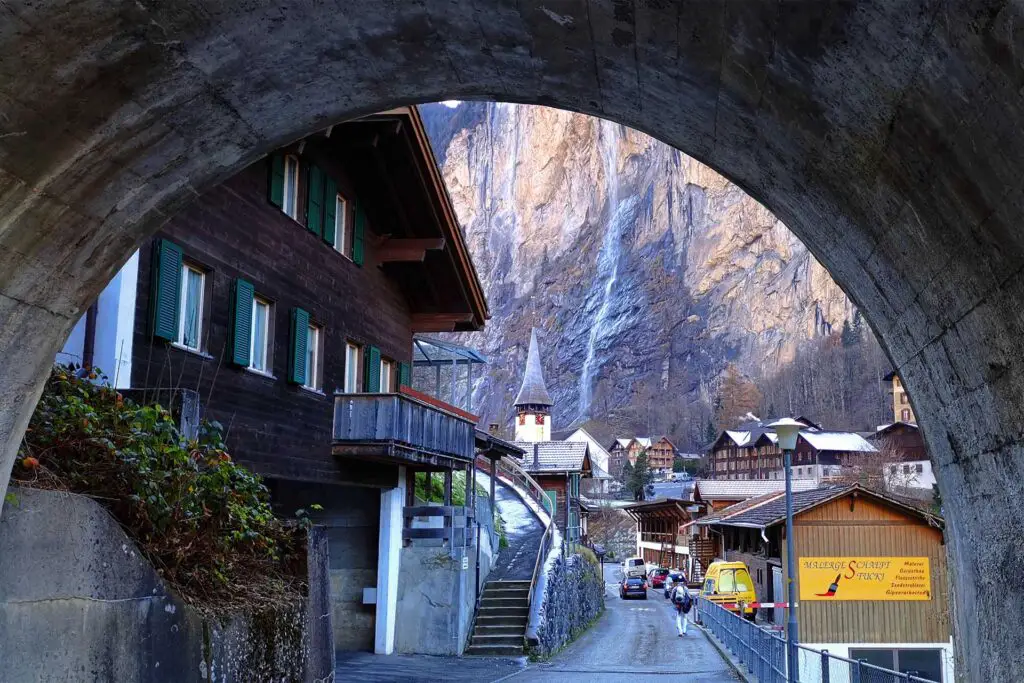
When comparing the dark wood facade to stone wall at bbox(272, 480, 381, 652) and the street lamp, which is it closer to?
stone wall at bbox(272, 480, 381, 652)

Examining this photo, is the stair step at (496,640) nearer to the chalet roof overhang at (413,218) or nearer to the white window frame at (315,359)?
the white window frame at (315,359)

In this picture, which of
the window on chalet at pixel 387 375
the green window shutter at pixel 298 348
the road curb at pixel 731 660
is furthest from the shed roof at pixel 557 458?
the green window shutter at pixel 298 348

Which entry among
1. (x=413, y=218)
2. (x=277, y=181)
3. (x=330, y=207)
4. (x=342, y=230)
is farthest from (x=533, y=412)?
(x=277, y=181)

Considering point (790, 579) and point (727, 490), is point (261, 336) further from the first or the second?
point (727, 490)

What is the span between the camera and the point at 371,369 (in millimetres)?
18719

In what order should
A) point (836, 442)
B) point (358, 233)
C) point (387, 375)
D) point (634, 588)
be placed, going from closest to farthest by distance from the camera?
point (358, 233) < point (387, 375) < point (634, 588) < point (836, 442)

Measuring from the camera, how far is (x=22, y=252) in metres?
4.95

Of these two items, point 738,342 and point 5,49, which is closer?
point 5,49

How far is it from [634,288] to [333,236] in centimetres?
10566

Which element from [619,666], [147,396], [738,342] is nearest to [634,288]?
[738,342]

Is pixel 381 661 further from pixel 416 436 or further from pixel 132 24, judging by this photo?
pixel 132 24

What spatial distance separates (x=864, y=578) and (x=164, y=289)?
18.8 meters

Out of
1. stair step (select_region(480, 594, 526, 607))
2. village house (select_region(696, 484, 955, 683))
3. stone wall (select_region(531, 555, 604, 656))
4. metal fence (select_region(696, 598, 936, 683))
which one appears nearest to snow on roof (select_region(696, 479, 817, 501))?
stone wall (select_region(531, 555, 604, 656))

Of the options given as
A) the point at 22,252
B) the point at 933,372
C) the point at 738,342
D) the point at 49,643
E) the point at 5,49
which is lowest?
the point at 49,643
